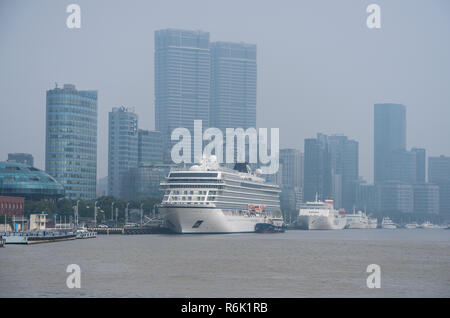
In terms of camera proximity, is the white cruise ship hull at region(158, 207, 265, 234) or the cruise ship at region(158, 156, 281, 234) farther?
the cruise ship at region(158, 156, 281, 234)

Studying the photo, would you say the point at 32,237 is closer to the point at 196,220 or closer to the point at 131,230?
the point at 196,220

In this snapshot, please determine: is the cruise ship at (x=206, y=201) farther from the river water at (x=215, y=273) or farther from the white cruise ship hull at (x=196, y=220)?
the river water at (x=215, y=273)

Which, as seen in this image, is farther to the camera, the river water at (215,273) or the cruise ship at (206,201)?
the cruise ship at (206,201)

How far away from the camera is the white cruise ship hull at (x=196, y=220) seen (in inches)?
6024

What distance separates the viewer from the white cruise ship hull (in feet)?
502

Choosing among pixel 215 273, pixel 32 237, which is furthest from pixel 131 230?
pixel 215 273

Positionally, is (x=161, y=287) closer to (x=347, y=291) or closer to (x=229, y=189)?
(x=347, y=291)

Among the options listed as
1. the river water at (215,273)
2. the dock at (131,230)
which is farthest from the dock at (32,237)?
the dock at (131,230)

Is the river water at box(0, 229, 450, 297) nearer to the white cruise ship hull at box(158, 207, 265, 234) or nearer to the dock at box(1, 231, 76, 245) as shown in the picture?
the dock at box(1, 231, 76, 245)

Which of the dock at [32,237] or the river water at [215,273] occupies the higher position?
the river water at [215,273]

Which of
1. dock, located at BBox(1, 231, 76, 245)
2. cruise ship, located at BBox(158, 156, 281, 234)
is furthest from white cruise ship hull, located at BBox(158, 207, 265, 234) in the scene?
dock, located at BBox(1, 231, 76, 245)
